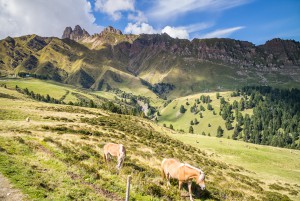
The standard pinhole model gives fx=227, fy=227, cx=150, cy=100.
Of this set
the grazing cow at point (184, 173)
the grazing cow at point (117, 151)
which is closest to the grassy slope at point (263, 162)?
the grazing cow at point (184, 173)

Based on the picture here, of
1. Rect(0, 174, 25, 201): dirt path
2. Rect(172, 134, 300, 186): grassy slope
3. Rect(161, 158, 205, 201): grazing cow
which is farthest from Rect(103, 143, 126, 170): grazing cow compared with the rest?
Rect(172, 134, 300, 186): grassy slope

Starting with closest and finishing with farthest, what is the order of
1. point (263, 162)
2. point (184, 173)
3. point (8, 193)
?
point (8, 193) < point (184, 173) < point (263, 162)

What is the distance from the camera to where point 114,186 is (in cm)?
1612

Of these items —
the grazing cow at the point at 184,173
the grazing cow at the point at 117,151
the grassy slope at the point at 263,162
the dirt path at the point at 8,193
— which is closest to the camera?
the dirt path at the point at 8,193

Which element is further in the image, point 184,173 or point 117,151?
point 117,151

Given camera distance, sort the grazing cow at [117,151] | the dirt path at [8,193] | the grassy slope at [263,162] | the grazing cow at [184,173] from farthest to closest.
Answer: the grassy slope at [263,162], the grazing cow at [117,151], the grazing cow at [184,173], the dirt path at [8,193]

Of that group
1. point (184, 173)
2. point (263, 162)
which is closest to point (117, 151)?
point (184, 173)

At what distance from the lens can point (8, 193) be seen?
40.6 ft

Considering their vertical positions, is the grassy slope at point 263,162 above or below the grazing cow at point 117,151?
below

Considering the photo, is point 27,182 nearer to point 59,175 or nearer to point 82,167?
point 59,175

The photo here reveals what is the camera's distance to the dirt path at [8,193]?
12.0 m

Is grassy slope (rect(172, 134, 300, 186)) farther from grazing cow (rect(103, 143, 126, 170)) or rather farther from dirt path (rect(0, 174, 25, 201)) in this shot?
dirt path (rect(0, 174, 25, 201))

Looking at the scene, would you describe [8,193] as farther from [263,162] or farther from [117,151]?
[263,162]

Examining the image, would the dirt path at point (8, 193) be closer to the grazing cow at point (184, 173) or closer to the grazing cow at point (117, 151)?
the grazing cow at point (117, 151)
